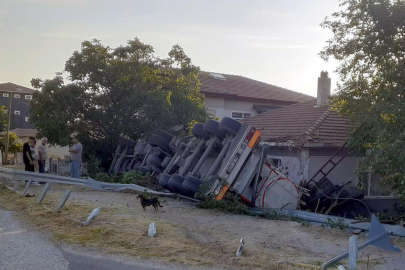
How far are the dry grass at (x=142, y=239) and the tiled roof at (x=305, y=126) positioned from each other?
27.3 feet

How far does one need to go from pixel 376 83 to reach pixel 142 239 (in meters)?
8.51

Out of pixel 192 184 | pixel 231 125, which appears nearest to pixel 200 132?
pixel 231 125

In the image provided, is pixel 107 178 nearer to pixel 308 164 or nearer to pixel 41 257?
Result: pixel 308 164

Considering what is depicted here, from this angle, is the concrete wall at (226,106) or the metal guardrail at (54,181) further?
the concrete wall at (226,106)

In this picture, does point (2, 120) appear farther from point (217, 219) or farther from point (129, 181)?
point (217, 219)

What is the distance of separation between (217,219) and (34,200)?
5159 mm

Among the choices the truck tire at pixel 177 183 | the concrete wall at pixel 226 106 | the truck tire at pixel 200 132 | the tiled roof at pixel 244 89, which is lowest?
the truck tire at pixel 177 183

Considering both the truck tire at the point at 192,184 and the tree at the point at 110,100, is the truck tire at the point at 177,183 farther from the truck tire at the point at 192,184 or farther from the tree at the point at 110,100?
the tree at the point at 110,100

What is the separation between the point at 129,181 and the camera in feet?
56.2

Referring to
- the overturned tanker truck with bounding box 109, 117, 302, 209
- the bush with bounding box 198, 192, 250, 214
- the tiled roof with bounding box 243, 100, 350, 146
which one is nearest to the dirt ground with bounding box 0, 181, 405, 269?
the bush with bounding box 198, 192, 250, 214

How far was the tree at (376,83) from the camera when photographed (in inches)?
422

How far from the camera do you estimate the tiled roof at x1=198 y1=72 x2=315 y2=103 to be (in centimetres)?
3173

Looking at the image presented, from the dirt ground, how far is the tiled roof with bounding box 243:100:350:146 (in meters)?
6.09

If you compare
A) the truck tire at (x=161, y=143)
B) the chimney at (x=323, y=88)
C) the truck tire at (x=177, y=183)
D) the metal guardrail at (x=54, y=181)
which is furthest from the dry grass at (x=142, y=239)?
the chimney at (x=323, y=88)
